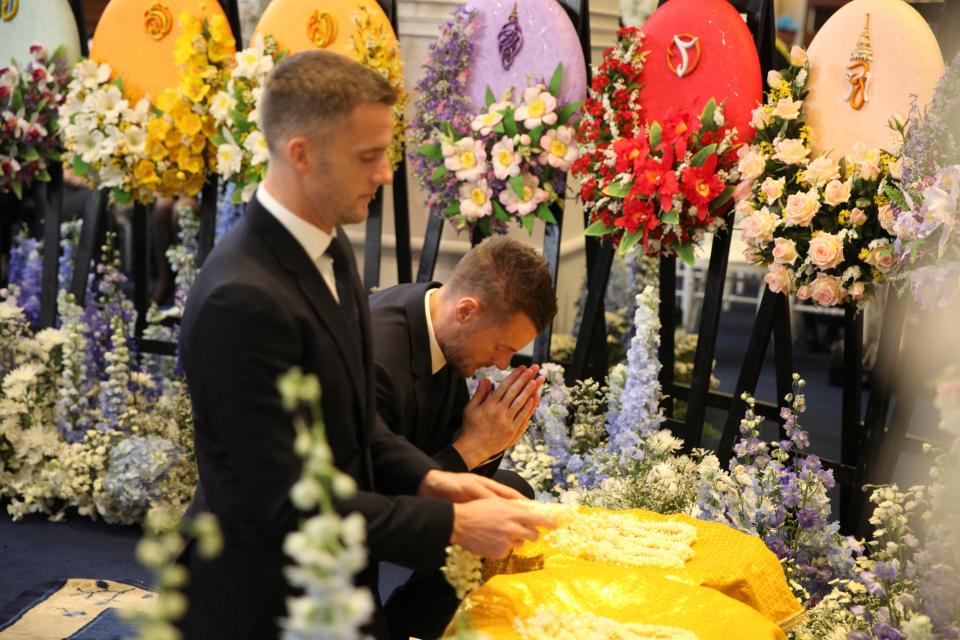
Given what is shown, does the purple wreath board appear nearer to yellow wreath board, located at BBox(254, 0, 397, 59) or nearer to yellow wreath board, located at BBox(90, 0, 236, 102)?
yellow wreath board, located at BBox(254, 0, 397, 59)

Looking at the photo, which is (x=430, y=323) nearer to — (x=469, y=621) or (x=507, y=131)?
(x=469, y=621)

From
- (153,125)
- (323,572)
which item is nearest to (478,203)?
(153,125)

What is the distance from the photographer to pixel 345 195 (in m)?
1.57

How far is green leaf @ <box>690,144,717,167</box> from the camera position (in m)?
3.09

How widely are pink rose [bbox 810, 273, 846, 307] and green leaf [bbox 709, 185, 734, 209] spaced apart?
1.21 feet

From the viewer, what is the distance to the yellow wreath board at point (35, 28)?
4082mm

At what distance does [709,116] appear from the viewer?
313 cm

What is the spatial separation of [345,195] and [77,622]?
201 centimetres

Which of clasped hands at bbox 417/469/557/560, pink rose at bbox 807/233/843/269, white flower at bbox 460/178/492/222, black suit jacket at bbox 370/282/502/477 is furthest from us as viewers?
white flower at bbox 460/178/492/222

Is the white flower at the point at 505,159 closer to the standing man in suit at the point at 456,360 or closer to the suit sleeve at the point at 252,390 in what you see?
the standing man in suit at the point at 456,360

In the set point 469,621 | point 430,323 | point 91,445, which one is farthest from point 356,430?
point 91,445

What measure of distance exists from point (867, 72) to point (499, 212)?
117 cm

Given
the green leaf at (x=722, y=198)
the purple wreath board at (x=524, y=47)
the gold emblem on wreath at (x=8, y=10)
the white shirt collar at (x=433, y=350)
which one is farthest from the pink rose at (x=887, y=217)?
the gold emblem on wreath at (x=8, y=10)

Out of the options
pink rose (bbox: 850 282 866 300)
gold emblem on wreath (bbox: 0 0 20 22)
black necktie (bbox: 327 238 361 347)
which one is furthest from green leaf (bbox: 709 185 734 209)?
gold emblem on wreath (bbox: 0 0 20 22)
